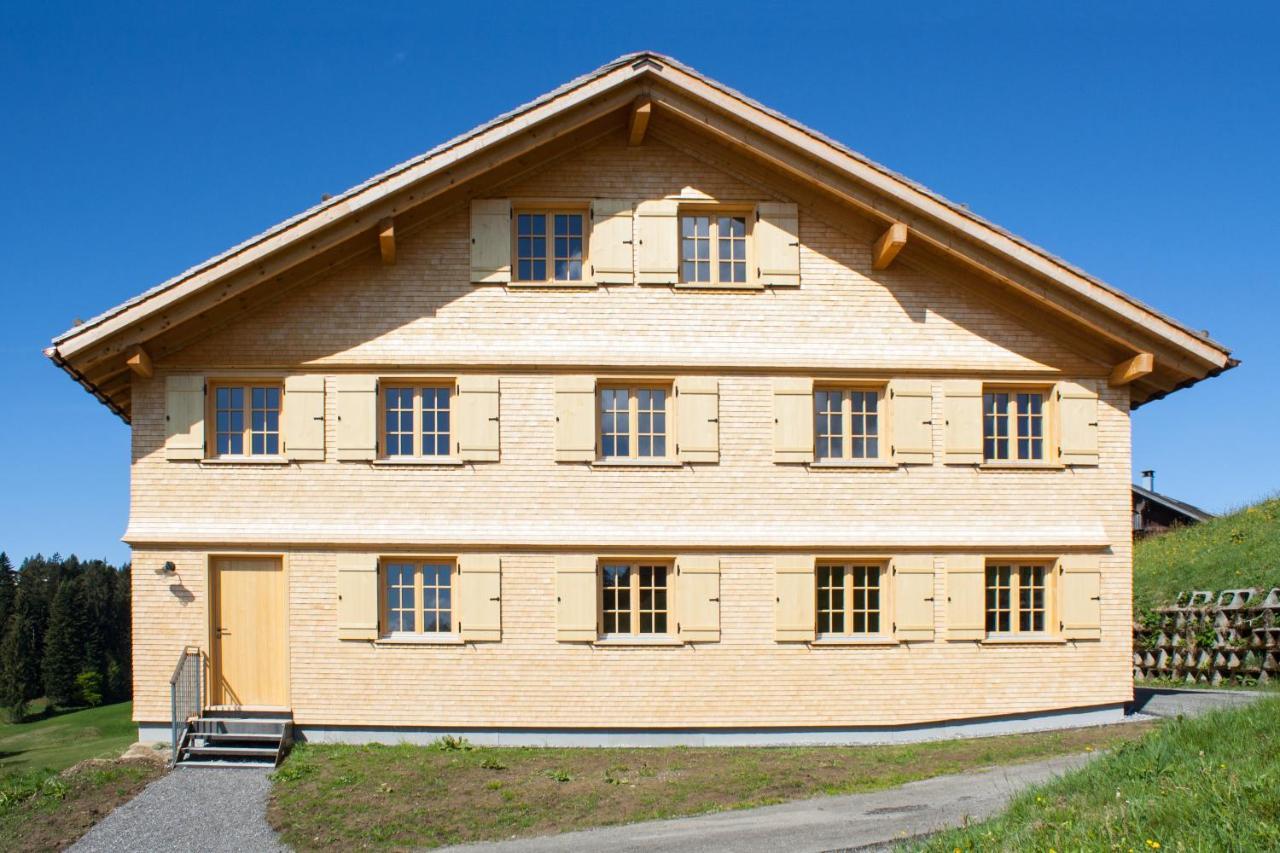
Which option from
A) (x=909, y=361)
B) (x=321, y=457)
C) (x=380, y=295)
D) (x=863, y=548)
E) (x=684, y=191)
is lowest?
(x=863, y=548)

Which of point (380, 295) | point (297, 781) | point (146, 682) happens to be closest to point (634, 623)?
point (297, 781)

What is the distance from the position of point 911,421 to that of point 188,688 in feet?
36.7

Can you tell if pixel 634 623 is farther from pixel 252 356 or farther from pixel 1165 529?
pixel 1165 529

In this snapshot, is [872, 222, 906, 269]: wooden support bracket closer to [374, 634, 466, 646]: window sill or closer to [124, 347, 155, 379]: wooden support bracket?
[374, 634, 466, 646]: window sill

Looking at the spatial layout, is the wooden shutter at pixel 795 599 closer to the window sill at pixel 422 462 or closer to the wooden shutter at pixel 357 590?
the window sill at pixel 422 462

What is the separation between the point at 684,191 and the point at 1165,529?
2678 cm

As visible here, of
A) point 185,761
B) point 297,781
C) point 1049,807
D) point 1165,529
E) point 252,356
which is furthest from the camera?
point 1165,529

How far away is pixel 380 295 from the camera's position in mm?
15375

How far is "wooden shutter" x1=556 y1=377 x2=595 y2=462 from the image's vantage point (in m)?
15.2

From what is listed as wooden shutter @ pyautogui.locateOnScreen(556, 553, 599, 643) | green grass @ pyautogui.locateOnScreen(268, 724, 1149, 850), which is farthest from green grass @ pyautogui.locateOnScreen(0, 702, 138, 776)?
wooden shutter @ pyautogui.locateOnScreen(556, 553, 599, 643)

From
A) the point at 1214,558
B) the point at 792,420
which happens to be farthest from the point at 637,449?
the point at 1214,558

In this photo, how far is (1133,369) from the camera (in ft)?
50.7

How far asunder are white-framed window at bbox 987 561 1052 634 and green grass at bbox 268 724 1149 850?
1641mm

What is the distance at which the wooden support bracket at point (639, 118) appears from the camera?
1498cm
